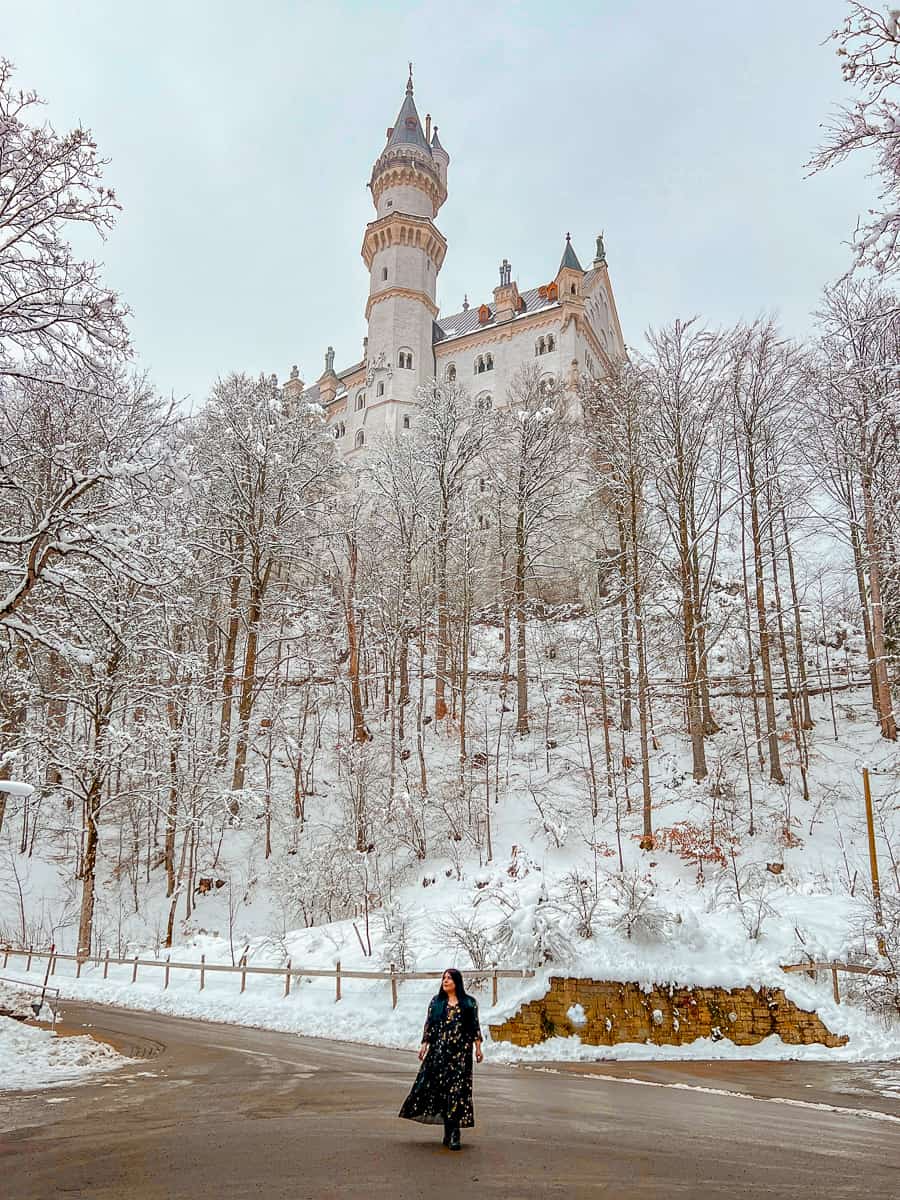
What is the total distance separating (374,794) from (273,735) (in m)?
3.56

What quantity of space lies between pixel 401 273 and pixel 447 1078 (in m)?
60.7

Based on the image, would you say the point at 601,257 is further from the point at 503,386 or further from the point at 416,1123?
the point at 416,1123

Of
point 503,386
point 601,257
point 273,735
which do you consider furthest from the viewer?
point 601,257

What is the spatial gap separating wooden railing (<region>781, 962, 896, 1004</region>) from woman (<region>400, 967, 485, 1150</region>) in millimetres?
8352

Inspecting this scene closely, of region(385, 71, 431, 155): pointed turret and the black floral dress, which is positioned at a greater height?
region(385, 71, 431, 155): pointed turret

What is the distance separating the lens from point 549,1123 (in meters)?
6.93

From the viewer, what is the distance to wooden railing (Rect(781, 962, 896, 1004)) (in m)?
12.1

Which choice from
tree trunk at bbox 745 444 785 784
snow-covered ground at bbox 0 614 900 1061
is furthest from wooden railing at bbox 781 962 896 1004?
tree trunk at bbox 745 444 785 784

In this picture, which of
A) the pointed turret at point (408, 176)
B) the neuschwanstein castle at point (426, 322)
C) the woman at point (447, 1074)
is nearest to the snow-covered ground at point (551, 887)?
the woman at point (447, 1074)

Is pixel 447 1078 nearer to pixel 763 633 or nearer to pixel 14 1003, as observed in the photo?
pixel 14 1003

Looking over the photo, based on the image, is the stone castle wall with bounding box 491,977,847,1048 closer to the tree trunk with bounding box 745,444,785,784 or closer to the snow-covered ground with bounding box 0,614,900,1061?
the snow-covered ground with bounding box 0,614,900,1061

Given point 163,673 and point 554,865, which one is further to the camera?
point 163,673

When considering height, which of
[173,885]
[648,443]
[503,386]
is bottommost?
[173,885]

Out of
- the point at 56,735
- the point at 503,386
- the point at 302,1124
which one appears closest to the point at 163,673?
the point at 56,735
